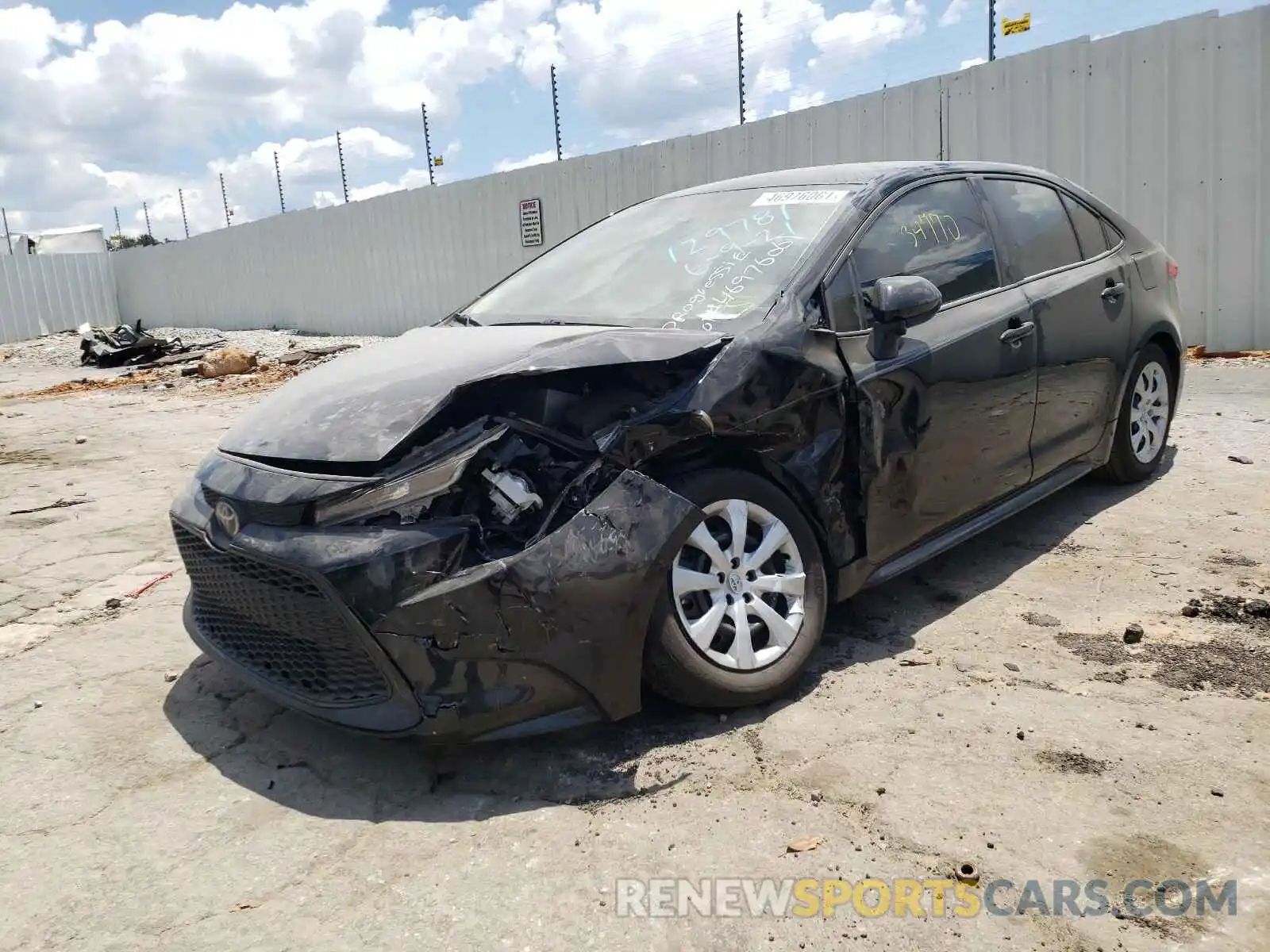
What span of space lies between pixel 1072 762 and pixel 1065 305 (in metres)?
2.31

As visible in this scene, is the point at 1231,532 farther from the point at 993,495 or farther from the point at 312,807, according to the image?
the point at 312,807

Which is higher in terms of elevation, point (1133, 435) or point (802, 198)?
point (802, 198)

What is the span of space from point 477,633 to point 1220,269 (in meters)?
8.42

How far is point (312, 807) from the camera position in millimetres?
2592

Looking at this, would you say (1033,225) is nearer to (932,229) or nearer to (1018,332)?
(1018,332)

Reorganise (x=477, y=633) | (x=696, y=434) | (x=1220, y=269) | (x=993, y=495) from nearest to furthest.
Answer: (x=477, y=633) → (x=696, y=434) → (x=993, y=495) → (x=1220, y=269)

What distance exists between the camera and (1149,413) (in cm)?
499

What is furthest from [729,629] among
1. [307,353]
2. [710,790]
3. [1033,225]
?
[307,353]

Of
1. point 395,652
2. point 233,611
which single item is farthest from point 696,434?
point 233,611

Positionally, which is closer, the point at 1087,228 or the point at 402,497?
the point at 402,497

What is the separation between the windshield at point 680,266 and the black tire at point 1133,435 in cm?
209

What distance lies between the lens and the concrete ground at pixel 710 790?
212 centimetres

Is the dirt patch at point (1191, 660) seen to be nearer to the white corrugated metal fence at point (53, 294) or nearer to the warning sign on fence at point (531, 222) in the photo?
the warning sign on fence at point (531, 222)

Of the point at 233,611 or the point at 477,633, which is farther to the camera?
the point at 233,611
